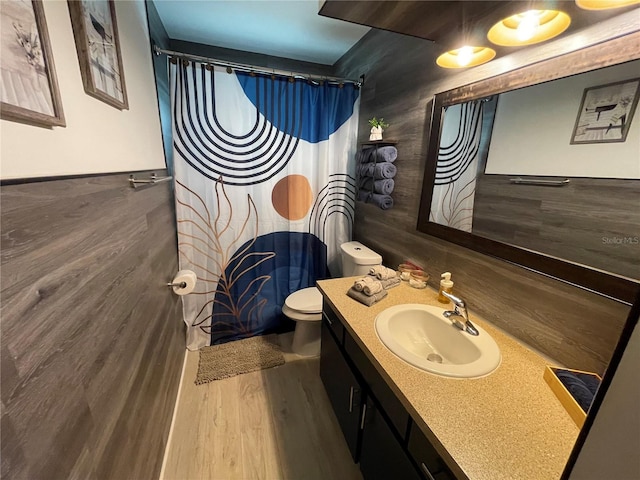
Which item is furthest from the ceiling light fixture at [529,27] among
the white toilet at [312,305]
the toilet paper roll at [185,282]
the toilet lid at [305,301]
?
the toilet paper roll at [185,282]

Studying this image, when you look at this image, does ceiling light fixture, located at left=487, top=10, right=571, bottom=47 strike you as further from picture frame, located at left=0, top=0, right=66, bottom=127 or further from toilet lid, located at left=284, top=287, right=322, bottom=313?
toilet lid, located at left=284, top=287, right=322, bottom=313

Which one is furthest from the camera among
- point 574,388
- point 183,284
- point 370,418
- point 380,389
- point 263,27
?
point 263,27

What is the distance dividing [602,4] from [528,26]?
204 millimetres

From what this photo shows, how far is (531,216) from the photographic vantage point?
3.10 feet

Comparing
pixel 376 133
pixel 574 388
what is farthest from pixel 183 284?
pixel 574 388

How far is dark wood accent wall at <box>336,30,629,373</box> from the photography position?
2.75 feet

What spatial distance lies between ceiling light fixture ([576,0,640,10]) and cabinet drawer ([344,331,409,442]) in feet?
4.41

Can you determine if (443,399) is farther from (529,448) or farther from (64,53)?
(64,53)

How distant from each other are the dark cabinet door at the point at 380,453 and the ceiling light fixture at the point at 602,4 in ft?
4.88

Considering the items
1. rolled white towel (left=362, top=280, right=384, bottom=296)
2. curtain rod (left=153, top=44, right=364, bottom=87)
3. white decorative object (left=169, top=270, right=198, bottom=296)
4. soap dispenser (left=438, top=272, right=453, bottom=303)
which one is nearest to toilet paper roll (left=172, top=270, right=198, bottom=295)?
white decorative object (left=169, top=270, right=198, bottom=296)

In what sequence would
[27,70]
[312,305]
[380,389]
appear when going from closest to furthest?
[27,70] → [380,389] → [312,305]

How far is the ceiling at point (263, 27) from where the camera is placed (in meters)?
1.53

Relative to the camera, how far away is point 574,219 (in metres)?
0.83

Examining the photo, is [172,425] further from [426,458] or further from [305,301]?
[426,458]
